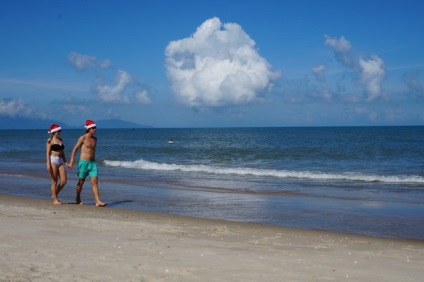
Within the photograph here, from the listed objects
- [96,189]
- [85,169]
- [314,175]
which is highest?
[85,169]

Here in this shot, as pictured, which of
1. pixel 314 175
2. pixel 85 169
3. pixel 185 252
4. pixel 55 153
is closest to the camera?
pixel 185 252

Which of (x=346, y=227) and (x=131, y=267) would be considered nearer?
(x=131, y=267)

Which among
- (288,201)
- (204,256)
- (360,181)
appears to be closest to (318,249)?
(204,256)

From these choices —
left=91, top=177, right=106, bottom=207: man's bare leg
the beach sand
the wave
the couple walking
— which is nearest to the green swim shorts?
the couple walking

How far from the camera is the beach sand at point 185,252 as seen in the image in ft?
17.9

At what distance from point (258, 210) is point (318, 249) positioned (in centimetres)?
415

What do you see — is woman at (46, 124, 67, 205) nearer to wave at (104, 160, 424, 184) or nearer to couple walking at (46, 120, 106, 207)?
couple walking at (46, 120, 106, 207)

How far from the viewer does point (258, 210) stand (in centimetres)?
1118

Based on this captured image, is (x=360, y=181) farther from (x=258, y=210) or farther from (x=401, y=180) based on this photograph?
(x=258, y=210)

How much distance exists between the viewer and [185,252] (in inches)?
255

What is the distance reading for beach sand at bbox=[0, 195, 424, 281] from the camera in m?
5.45

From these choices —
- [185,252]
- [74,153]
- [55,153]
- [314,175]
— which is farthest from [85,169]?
[314,175]

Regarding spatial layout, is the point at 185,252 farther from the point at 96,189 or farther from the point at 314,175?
the point at 314,175

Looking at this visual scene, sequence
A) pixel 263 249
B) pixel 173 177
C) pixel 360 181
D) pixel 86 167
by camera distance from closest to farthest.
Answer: pixel 263 249 < pixel 86 167 < pixel 360 181 < pixel 173 177
